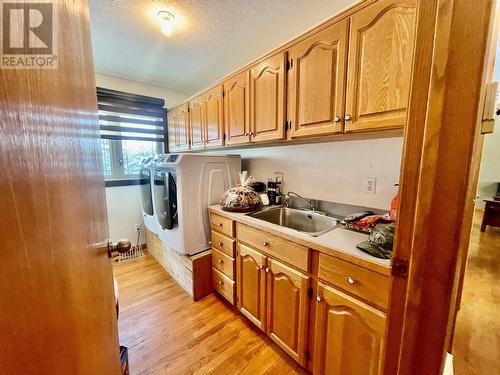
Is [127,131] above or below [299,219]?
above

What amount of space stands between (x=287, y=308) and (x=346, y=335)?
36cm

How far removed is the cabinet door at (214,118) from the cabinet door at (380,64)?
1.26 metres

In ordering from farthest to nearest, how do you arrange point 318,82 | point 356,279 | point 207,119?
point 207,119 < point 318,82 < point 356,279

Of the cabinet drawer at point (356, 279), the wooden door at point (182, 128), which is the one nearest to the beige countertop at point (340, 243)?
the cabinet drawer at point (356, 279)

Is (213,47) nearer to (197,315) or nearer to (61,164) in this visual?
(61,164)

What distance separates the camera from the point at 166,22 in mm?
1538

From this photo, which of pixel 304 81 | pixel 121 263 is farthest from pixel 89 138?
pixel 121 263

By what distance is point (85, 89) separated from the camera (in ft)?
1.85

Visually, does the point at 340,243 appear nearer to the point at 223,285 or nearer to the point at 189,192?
the point at 223,285

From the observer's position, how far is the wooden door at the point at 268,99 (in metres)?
1.45

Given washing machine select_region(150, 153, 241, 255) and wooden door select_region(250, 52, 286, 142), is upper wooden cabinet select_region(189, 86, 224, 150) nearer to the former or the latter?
Result: washing machine select_region(150, 153, 241, 255)

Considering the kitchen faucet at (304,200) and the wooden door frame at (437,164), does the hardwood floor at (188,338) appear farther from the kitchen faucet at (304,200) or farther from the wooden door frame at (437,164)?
the wooden door frame at (437,164)

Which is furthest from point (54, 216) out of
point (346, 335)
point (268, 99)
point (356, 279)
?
point (268, 99)

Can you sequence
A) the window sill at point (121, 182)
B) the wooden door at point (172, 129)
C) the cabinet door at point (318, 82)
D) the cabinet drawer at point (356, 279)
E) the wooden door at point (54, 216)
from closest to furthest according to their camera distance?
the wooden door at point (54, 216), the cabinet drawer at point (356, 279), the cabinet door at point (318, 82), the window sill at point (121, 182), the wooden door at point (172, 129)
